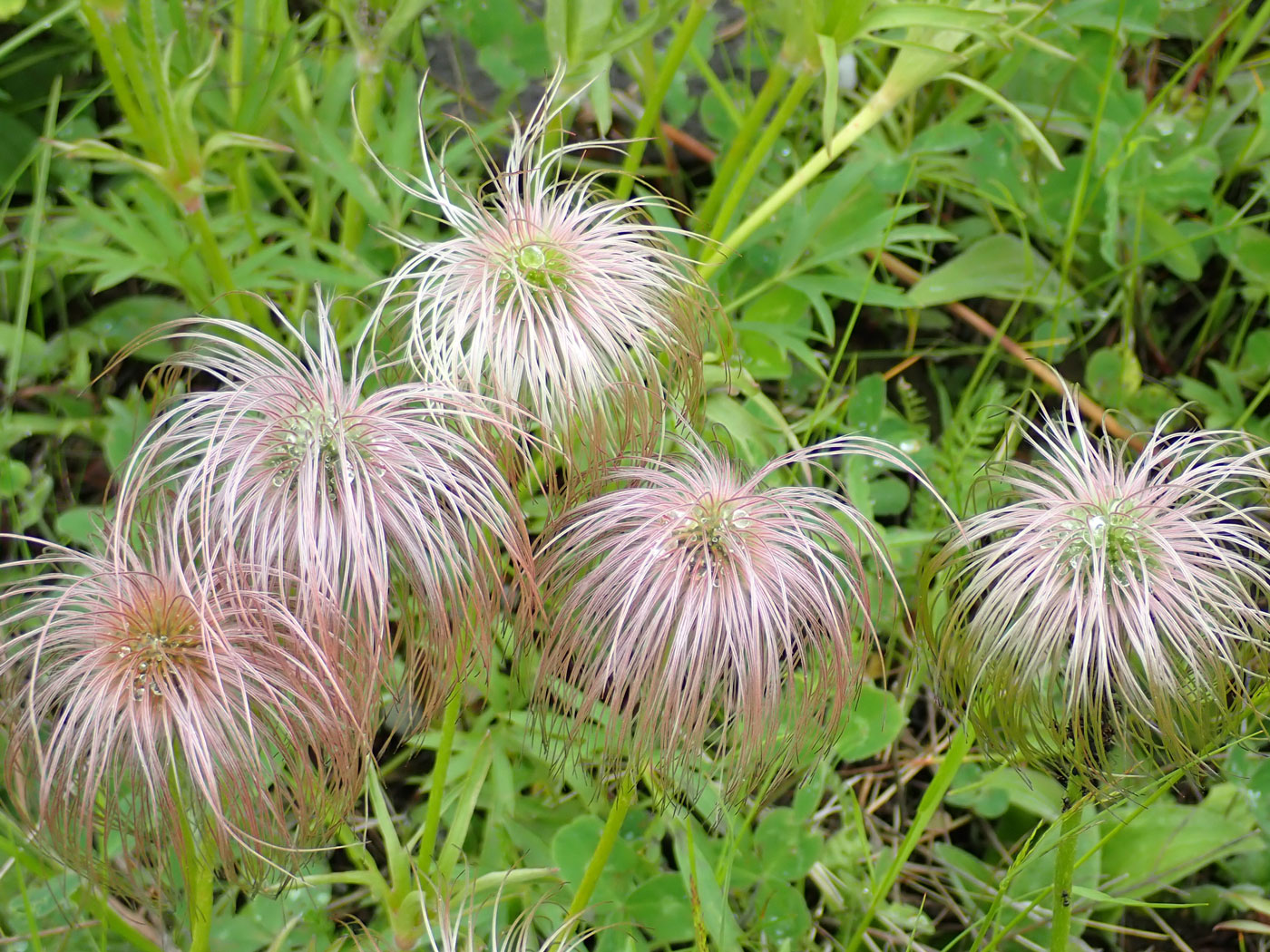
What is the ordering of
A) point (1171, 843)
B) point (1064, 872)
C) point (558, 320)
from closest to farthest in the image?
point (558, 320)
point (1064, 872)
point (1171, 843)

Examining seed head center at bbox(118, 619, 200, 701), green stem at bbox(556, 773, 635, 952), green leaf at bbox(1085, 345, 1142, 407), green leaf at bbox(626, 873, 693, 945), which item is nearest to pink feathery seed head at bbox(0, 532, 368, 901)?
seed head center at bbox(118, 619, 200, 701)

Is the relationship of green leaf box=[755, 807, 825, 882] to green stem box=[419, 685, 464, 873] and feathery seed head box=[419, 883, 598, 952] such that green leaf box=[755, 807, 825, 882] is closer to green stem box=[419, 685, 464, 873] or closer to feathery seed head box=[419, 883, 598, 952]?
feathery seed head box=[419, 883, 598, 952]

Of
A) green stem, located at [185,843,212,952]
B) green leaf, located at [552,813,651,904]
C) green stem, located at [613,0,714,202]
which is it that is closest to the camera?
green stem, located at [185,843,212,952]

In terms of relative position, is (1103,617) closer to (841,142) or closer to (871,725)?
(871,725)

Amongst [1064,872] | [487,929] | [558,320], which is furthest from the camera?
[487,929]

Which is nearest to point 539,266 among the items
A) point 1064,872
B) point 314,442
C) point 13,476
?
point 314,442

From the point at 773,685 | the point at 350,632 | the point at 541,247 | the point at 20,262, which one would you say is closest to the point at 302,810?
the point at 350,632

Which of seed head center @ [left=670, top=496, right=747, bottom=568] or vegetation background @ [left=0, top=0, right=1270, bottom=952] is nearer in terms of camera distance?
seed head center @ [left=670, top=496, right=747, bottom=568]
